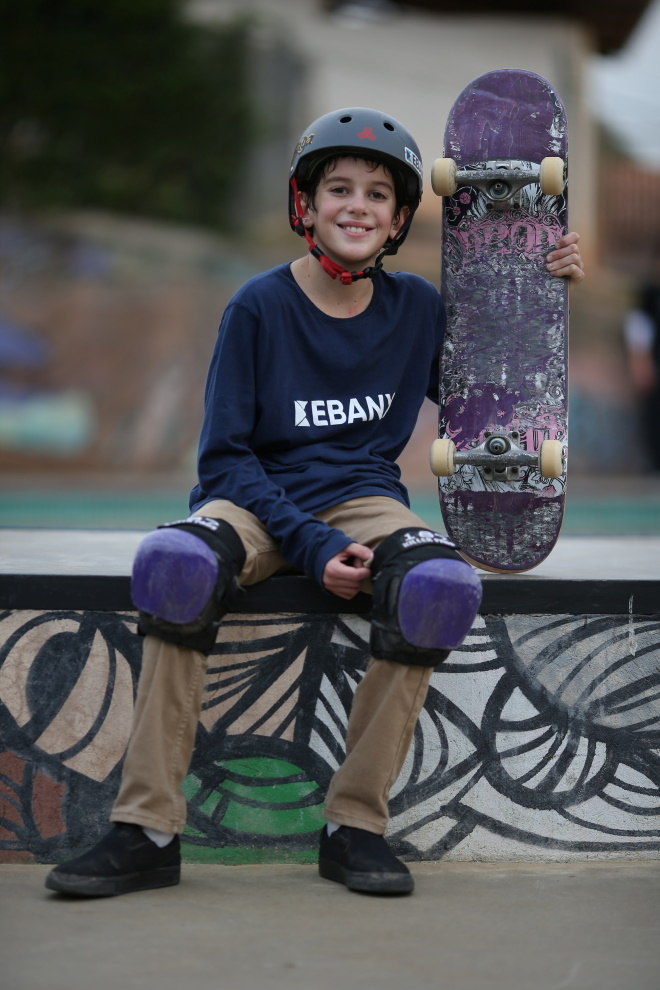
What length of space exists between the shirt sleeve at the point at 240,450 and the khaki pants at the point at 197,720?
6 cm

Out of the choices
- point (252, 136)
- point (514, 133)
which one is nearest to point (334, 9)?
point (252, 136)

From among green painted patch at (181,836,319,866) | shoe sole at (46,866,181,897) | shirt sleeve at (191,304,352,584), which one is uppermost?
shirt sleeve at (191,304,352,584)

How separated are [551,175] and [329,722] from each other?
127 cm

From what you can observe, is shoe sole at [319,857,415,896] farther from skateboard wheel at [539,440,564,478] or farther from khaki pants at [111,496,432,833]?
skateboard wheel at [539,440,564,478]

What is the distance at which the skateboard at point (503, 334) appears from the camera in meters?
2.79

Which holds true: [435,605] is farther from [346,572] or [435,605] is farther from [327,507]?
[327,507]

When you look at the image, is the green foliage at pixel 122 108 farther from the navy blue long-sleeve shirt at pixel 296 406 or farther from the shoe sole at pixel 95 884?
the shoe sole at pixel 95 884

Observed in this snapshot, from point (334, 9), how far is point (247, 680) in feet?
49.4

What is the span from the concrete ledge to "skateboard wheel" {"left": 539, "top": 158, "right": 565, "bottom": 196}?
0.87 m

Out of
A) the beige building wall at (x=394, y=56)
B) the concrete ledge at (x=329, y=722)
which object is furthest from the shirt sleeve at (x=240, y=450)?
the beige building wall at (x=394, y=56)

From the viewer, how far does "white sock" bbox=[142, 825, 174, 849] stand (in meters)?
2.17

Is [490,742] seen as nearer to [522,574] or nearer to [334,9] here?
[522,574]

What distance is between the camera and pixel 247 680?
2471mm

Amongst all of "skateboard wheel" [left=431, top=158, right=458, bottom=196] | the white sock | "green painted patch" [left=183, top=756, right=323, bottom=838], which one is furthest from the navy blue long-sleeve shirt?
the white sock
